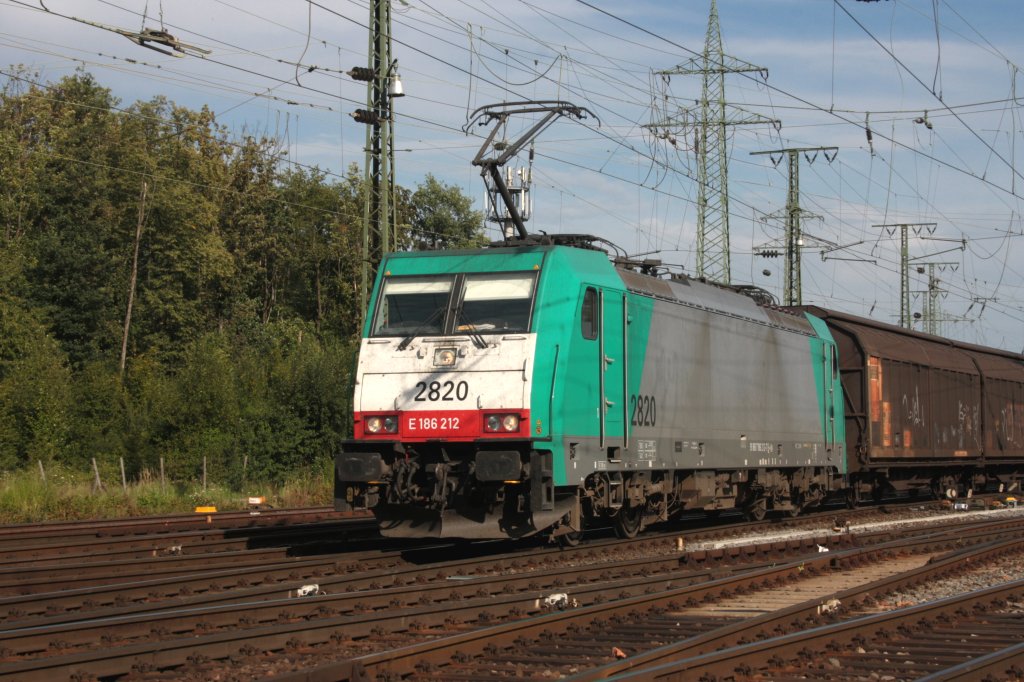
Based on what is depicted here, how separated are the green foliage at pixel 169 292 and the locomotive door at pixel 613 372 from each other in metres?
10.1

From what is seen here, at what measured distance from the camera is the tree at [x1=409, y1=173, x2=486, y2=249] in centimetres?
7231

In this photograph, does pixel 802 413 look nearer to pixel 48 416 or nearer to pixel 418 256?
pixel 418 256

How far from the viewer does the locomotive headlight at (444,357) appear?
541 inches

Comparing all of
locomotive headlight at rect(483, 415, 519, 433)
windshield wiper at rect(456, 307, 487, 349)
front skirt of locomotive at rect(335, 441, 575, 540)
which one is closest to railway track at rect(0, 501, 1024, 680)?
front skirt of locomotive at rect(335, 441, 575, 540)

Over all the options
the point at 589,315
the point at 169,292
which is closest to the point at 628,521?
the point at 589,315

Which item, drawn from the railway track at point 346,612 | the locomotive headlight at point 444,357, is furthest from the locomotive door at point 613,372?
the locomotive headlight at point 444,357

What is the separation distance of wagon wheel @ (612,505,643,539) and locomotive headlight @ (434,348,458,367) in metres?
4.02

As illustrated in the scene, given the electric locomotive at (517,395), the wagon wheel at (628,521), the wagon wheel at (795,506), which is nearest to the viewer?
the electric locomotive at (517,395)

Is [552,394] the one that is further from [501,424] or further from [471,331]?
[471,331]

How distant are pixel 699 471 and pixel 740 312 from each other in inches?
121

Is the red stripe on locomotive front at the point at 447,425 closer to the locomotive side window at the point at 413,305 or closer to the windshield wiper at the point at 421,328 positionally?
the windshield wiper at the point at 421,328

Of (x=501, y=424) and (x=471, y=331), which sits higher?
(x=471, y=331)

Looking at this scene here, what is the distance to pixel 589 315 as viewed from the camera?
1419cm

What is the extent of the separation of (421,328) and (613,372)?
8.23ft
